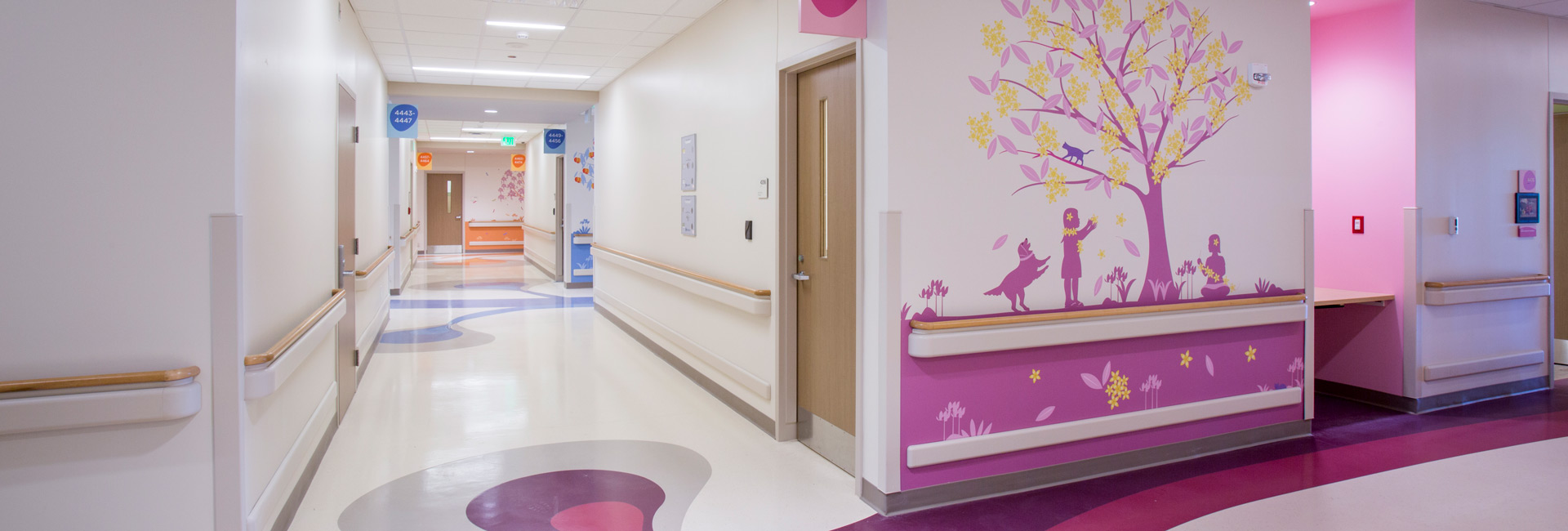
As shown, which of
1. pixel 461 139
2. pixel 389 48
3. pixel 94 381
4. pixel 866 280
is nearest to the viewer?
pixel 94 381

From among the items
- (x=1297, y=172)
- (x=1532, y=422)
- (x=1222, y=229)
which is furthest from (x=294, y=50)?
(x=1532, y=422)

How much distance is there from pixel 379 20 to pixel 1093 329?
5629mm

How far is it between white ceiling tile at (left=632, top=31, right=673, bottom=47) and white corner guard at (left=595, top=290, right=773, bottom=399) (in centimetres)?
239

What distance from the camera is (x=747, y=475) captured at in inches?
158

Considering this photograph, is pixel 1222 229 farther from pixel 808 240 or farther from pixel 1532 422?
pixel 1532 422

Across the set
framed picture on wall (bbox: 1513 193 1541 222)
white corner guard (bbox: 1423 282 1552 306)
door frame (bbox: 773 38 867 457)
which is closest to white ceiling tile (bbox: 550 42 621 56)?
door frame (bbox: 773 38 867 457)

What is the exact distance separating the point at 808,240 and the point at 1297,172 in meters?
2.76

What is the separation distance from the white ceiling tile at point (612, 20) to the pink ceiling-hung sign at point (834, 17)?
2.87 meters

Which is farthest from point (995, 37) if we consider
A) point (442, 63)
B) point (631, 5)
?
point (442, 63)

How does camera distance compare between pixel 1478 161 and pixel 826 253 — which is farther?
pixel 1478 161

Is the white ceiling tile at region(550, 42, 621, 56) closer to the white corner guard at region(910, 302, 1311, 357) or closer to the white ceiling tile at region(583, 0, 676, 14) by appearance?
the white ceiling tile at region(583, 0, 676, 14)

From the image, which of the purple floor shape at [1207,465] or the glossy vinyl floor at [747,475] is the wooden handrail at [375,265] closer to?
the glossy vinyl floor at [747,475]

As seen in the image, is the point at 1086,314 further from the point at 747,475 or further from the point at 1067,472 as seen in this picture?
the point at 747,475

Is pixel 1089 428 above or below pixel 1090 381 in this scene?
below
